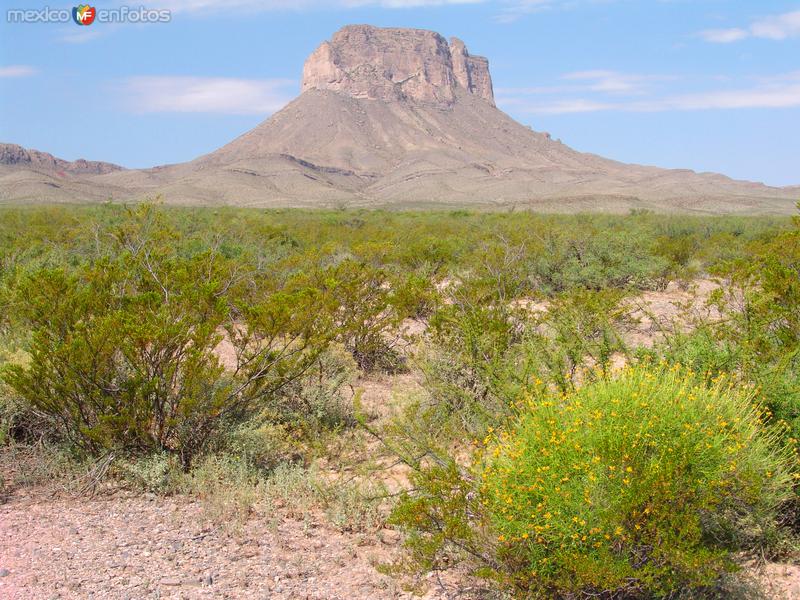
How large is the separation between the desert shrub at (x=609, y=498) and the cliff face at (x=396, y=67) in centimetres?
16619

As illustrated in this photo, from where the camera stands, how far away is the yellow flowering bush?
387 cm

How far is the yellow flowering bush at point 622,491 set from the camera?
3865mm

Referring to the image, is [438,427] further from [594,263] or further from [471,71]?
[471,71]

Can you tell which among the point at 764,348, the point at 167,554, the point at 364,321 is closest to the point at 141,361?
the point at 167,554

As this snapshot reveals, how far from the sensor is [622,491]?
391cm

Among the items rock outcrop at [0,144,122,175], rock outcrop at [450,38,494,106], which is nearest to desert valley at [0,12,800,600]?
rock outcrop at [0,144,122,175]

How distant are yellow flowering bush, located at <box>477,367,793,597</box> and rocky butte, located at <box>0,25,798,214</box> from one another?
176 feet

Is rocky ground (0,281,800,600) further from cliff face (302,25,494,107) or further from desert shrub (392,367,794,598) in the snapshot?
cliff face (302,25,494,107)

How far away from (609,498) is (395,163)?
426ft

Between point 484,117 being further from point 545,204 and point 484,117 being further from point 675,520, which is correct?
point 675,520

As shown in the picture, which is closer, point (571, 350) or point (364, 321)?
point (571, 350)

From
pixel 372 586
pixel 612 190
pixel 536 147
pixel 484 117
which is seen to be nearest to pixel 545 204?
pixel 612 190

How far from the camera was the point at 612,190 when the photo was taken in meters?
87.9

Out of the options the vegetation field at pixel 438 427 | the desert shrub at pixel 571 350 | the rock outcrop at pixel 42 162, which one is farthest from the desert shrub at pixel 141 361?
the rock outcrop at pixel 42 162
